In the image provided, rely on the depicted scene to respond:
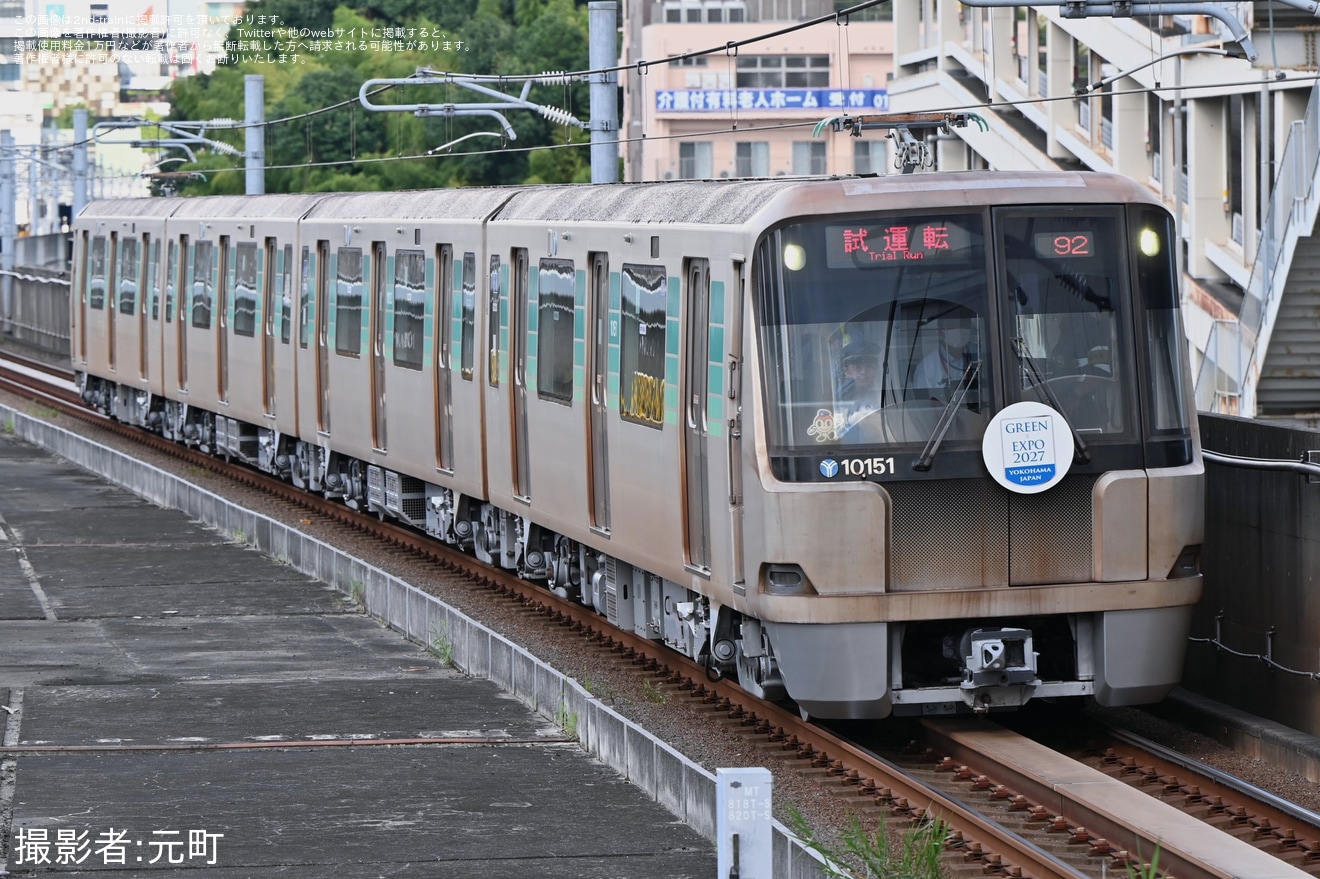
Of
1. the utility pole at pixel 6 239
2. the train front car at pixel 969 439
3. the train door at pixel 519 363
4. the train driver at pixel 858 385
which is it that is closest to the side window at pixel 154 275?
the train door at pixel 519 363

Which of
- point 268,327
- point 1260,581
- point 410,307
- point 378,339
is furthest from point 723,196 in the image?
point 268,327

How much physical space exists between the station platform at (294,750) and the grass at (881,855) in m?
0.57

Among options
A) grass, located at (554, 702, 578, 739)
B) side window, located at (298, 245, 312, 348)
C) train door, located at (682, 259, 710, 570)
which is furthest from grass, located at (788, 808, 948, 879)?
side window, located at (298, 245, 312, 348)

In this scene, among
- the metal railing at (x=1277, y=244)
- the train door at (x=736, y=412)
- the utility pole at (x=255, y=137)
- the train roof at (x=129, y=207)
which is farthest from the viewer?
the utility pole at (x=255, y=137)

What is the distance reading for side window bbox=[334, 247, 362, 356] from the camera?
68.7 feet

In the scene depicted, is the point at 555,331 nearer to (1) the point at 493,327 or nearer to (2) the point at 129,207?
(1) the point at 493,327

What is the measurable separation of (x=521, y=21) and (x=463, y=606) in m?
82.2

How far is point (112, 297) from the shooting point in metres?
33.4

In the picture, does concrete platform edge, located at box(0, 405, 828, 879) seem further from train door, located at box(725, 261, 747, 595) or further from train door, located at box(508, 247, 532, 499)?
train door, located at box(508, 247, 532, 499)

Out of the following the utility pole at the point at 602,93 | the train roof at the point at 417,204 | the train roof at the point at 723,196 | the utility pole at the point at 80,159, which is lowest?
the train roof at the point at 723,196

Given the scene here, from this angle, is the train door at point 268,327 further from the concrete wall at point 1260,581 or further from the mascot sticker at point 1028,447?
the mascot sticker at point 1028,447

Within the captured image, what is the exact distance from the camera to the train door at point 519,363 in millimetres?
16047

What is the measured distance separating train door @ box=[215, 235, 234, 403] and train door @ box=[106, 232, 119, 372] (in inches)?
257

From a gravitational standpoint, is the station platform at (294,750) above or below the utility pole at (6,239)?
below
